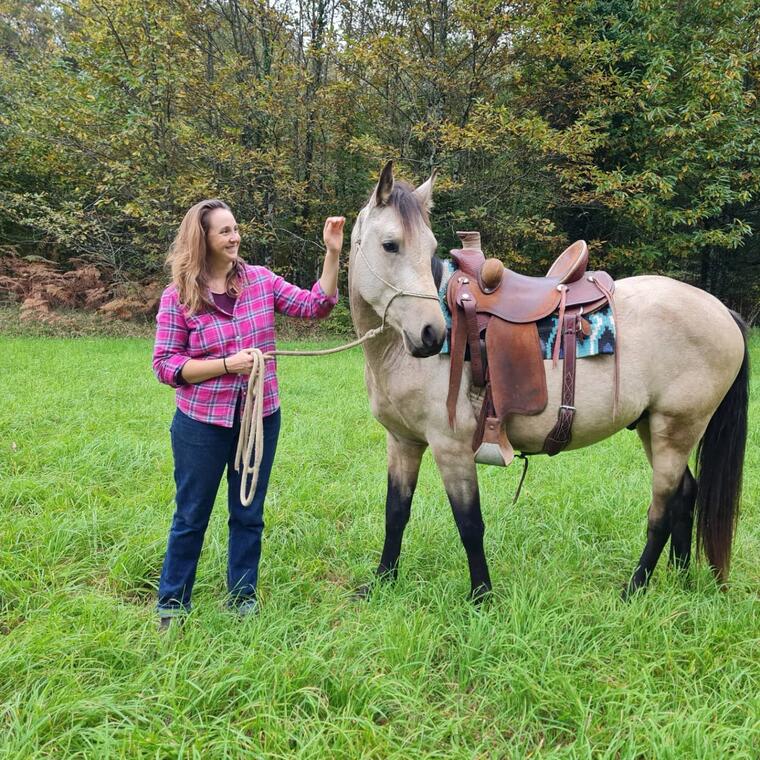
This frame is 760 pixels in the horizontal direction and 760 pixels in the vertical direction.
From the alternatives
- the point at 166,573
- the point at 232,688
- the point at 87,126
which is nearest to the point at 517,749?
the point at 232,688

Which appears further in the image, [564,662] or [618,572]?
[618,572]

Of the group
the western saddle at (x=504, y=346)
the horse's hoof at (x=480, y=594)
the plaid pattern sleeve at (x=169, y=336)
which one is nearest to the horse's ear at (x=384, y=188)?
the western saddle at (x=504, y=346)

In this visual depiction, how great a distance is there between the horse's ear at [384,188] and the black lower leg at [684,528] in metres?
2.00

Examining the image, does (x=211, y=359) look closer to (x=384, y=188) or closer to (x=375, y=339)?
(x=375, y=339)

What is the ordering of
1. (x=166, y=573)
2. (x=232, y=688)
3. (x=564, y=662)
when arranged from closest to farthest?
(x=232, y=688) → (x=564, y=662) → (x=166, y=573)

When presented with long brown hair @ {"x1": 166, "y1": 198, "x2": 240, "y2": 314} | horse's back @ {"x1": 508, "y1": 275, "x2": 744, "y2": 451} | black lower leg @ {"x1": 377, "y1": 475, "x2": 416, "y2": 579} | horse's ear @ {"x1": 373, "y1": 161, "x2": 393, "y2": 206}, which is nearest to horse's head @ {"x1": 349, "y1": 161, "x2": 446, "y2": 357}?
horse's ear @ {"x1": 373, "y1": 161, "x2": 393, "y2": 206}

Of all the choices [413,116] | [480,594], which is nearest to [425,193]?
[480,594]

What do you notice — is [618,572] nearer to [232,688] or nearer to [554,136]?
[232,688]

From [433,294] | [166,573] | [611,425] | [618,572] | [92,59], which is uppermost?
[92,59]

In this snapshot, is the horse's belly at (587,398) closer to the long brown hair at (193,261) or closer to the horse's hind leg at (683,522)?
the horse's hind leg at (683,522)

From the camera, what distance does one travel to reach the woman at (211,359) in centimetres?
196

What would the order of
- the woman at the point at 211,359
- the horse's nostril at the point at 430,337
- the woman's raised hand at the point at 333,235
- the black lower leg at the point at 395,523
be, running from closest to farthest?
the horse's nostril at the point at 430,337
the woman at the point at 211,359
the woman's raised hand at the point at 333,235
the black lower leg at the point at 395,523

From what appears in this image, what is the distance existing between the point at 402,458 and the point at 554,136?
894 cm

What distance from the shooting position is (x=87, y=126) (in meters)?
10.5
